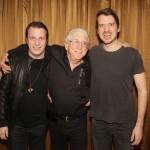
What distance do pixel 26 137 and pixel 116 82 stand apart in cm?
98

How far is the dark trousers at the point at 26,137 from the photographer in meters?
2.18

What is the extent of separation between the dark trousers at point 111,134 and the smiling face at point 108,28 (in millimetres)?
773

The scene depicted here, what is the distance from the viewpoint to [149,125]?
2.85 metres

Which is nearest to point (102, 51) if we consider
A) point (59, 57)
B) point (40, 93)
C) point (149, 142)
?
point (59, 57)

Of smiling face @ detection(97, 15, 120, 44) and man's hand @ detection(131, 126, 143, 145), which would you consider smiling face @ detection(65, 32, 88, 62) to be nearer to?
smiling face @ detection(97, 15, 120, 44)

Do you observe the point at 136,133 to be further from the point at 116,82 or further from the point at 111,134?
the point at 116,82

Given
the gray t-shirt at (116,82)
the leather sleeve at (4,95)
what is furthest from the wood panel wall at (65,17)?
the leather sleeve at (4,95)

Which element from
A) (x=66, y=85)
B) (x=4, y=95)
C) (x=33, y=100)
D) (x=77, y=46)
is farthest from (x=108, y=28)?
(x=4, y=95)

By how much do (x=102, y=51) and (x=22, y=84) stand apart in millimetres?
802

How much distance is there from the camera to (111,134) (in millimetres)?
2270

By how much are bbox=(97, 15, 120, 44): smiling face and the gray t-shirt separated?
13 centimetres

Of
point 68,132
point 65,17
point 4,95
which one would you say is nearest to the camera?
point 4,95

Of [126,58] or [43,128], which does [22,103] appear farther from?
[126,58]

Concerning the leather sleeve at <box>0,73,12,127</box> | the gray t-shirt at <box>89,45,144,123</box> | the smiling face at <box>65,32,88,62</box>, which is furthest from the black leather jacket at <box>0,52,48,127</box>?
the gray t-shirt at <box>89,45,144,123</box>
